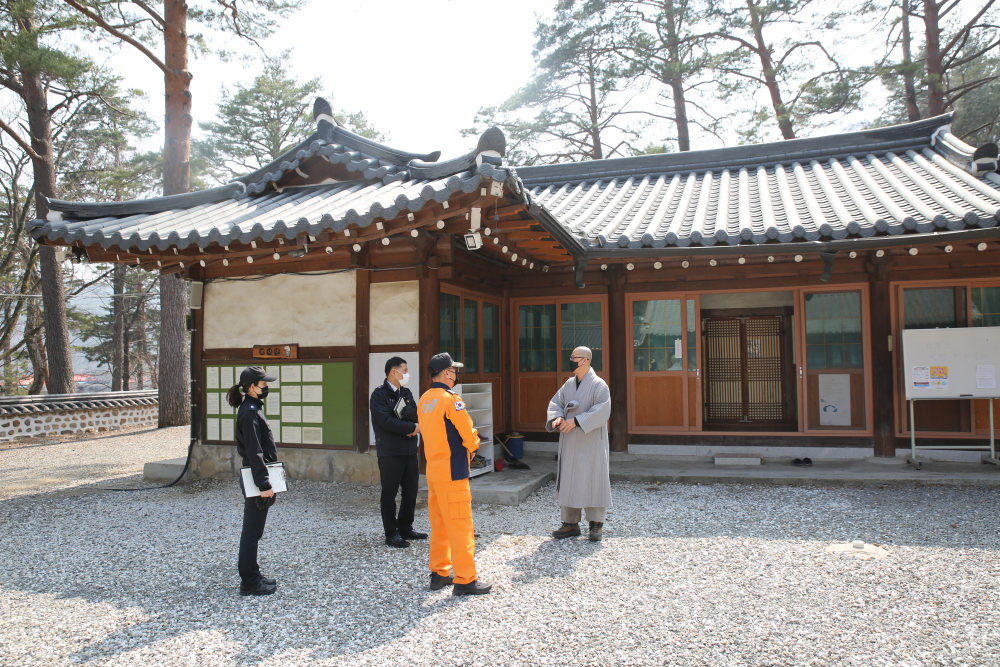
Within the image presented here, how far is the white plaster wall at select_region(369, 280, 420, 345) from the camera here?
→ 6730mm

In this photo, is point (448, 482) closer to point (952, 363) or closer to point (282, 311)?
point (282, 311)

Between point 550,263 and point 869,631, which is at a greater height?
point 550,263

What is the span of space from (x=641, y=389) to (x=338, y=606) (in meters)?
5.67

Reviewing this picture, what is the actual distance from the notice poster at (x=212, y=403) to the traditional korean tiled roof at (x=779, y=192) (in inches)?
186

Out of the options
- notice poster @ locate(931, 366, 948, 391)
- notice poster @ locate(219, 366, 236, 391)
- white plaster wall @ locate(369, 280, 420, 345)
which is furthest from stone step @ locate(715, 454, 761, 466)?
notice poster @ locate(219, 366, 236, 391)

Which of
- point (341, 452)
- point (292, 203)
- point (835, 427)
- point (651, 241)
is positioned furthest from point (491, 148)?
point (835, 427)

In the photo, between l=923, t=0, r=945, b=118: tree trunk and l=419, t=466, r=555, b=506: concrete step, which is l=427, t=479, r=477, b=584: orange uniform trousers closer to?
l=419, t=466, r=555, b=506: concrete step

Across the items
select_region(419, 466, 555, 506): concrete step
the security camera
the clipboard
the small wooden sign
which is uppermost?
the security camera

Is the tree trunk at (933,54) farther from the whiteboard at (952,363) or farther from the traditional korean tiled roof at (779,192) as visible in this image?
the whiteboard at (952,363)

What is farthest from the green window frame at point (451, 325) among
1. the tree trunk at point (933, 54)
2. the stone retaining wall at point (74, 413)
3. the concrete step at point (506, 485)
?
the tree trunk at point (933, 54)

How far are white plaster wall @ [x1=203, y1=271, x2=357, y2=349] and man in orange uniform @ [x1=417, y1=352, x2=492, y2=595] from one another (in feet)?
10.9

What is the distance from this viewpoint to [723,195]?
9094 mm

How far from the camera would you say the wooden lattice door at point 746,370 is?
1105cm

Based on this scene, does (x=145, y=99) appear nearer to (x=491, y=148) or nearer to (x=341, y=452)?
(x=341, y=452)
